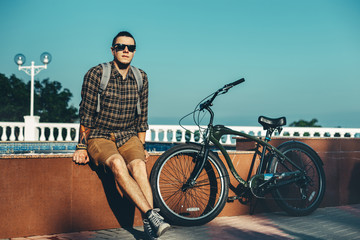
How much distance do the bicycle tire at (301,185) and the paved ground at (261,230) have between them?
16cm

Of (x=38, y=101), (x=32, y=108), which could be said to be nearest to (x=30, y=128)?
(x=32, y=108)

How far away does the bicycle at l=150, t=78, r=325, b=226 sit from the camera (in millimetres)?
4773

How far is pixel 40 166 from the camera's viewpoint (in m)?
4.20

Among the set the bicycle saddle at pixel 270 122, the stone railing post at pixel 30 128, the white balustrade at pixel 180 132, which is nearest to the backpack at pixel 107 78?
the bicycle saddle at pixel 270 122

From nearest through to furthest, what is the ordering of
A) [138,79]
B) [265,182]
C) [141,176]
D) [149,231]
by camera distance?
1. [149,231]
2. [141,176]
3. [138,79]
4. [265,182]

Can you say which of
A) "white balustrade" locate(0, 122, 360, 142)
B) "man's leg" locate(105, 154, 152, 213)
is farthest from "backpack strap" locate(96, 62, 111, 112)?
"white balustrade" locate(0, 122, 360, 142)

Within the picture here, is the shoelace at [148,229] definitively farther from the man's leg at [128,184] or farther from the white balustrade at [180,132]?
the white balustrade at [180,132]

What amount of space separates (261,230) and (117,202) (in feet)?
5.31

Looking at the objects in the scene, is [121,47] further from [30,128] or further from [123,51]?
[30,128]

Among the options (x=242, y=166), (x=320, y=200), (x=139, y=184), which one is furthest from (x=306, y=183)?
(x=139, y=184)

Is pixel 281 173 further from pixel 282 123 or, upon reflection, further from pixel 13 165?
pixel 13 165

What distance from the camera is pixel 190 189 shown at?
502 cm

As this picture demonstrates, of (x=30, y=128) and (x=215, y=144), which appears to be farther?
(x=30, y=128)

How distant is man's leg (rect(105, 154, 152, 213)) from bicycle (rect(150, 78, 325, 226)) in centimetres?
64
